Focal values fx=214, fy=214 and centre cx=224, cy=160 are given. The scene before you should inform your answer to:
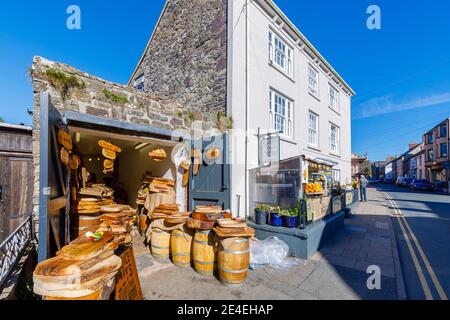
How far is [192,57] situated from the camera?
332 inches

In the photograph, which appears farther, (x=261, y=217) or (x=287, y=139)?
(x=287, y=139)

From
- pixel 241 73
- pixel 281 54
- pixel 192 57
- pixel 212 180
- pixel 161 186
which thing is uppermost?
pixel 281 54

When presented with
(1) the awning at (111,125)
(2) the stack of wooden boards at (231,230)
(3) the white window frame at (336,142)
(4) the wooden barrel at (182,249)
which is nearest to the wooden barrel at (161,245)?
(4) the wooden barrel at (182,249)

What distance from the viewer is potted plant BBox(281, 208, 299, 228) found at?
5539 mm

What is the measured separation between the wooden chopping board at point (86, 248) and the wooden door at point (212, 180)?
3148mm

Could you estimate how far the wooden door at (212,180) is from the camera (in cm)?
579

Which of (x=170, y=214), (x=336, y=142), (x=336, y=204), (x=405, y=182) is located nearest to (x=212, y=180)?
(x=170, y=214)

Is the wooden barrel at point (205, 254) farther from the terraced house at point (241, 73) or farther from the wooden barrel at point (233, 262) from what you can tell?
the terraced house at point (241, 73)

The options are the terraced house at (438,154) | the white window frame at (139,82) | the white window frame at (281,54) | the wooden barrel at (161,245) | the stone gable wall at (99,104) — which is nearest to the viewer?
the stone gable wall at (99,104)

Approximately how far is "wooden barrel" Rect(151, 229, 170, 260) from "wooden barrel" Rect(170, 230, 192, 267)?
34cm

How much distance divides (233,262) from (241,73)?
5932 mm

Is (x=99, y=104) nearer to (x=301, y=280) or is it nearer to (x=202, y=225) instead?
(x=202, y=225)
